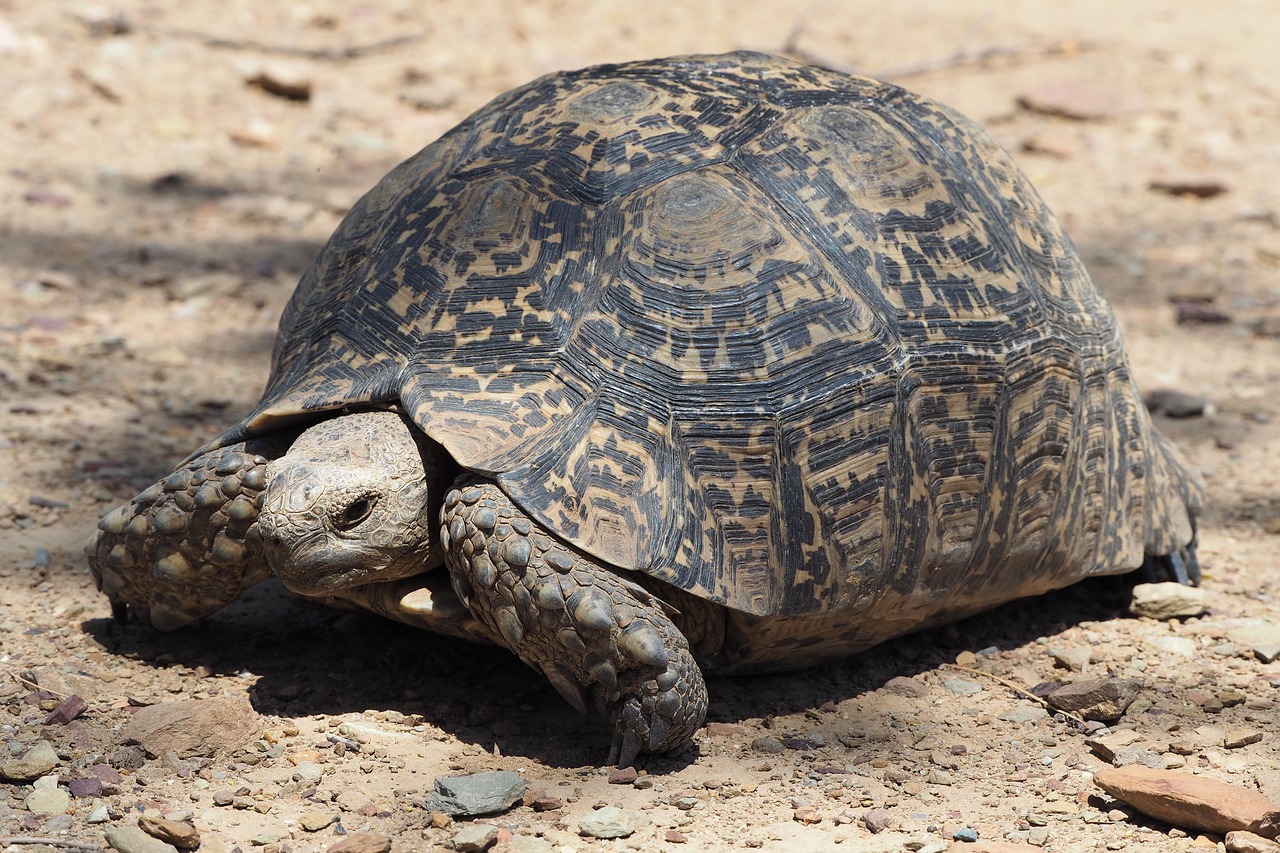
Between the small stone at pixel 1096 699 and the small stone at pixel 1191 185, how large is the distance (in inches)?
194

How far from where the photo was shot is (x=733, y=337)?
3.16 metres

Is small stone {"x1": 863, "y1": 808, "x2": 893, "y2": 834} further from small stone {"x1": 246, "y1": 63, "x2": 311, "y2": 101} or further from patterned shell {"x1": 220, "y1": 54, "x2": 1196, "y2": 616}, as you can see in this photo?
small stone {"x1": 246, "y1": 63, "x2": 311, "y2": 101}

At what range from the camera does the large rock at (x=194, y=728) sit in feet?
9.89

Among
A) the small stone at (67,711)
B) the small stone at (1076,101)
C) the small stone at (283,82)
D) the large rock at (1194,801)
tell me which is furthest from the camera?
the small stone at (1076,101)

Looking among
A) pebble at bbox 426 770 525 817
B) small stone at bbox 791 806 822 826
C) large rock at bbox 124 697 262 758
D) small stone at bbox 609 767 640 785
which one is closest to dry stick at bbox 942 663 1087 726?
small stone at bbox 791 806 822 826

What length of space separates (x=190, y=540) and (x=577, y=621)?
1.04 metres

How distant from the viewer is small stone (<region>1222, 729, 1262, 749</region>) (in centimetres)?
317

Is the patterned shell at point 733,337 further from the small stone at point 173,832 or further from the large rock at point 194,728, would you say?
the small stone at point 173,832

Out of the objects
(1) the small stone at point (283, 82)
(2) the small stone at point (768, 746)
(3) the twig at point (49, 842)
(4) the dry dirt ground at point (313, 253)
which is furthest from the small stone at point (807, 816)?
(1) the small stone at point (283, 82)

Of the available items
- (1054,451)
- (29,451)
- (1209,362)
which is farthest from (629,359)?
(1209,362)

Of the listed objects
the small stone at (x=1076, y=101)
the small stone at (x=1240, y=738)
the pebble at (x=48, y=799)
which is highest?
the small stone at (x=1076, y=101)

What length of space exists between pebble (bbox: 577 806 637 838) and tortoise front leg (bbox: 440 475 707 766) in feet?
0.68

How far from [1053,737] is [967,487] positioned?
62 centimetres

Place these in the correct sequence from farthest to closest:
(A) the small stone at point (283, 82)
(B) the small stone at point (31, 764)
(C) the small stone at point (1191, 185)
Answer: (A) the small stone at point (283, 82) → (C) the small stone at point (1191, 185) → (B) the small stone at point (31, 764)
